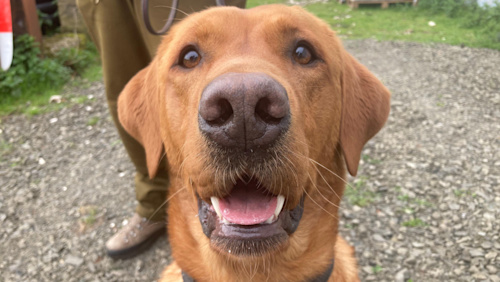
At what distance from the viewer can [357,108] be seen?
2357 mm

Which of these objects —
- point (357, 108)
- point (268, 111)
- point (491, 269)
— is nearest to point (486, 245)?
point (491, 269)

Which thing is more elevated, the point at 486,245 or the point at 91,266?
the point at 486,245

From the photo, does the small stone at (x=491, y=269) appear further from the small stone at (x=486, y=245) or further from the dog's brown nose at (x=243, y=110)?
the dog's brown nose at (x=243, y=110)

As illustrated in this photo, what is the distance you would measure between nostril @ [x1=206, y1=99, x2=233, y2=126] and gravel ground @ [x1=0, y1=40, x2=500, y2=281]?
238cm

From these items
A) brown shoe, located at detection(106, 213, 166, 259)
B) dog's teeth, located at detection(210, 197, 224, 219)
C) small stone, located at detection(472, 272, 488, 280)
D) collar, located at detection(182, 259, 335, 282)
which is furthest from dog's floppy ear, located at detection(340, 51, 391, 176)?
brown shoe, located at detection(106, 213, 166, 259)

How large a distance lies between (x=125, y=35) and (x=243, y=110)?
1824 mm

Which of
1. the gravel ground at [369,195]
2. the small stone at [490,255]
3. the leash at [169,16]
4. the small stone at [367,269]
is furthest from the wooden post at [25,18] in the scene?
the small stone at [490,255]

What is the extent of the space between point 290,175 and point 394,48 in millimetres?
8307

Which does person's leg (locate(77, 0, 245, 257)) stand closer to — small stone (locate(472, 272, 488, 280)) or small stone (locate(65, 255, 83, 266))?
small stone (locate(65, 255, 83, 266))

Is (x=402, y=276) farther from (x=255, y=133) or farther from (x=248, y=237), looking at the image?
(x=255, y=133)

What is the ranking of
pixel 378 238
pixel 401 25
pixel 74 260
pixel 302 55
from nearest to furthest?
pixel 302 55 → pixel 74 260 → pixel 378 238 → pixel 401 25

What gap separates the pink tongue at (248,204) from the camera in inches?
69.6

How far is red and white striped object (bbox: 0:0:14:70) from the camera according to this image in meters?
2.84

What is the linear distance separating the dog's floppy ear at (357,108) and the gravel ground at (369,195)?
1.49 m
